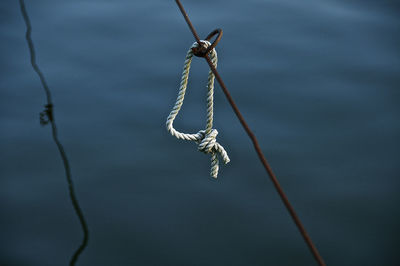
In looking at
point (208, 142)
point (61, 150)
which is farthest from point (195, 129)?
point (208, 142)

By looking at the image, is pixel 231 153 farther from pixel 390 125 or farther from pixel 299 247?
pixel 390 125

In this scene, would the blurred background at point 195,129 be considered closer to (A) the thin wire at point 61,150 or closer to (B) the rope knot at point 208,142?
(A) the thin wire at point 61,150

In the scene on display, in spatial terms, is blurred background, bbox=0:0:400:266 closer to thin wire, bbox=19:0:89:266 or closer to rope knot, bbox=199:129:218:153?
thin wire, bbox=19:0:89:266

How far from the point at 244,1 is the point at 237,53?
0.78 meters

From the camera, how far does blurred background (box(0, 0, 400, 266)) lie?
1.81 meters

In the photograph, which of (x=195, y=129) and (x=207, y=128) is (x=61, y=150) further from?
(x=207, y=128)

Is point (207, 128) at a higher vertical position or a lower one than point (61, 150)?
higher

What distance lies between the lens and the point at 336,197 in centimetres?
198

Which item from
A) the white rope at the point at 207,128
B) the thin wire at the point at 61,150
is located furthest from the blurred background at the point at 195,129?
the white rope at the point at 207,128

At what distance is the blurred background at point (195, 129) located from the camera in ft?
5.95

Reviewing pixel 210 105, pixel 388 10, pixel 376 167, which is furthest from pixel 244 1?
pixel 210 105

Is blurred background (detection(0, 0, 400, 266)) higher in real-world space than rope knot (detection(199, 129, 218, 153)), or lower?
lower

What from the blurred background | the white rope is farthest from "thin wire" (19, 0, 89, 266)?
the white rope

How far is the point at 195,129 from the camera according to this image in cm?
235
